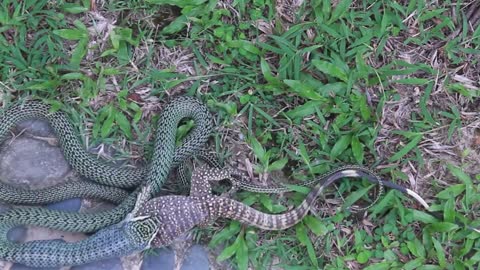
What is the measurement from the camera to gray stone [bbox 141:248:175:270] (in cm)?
689

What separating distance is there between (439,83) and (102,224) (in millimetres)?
3720

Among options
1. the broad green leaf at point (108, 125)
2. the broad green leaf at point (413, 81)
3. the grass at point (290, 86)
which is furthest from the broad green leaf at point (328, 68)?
A: the broad green leaf at point (108, 125)

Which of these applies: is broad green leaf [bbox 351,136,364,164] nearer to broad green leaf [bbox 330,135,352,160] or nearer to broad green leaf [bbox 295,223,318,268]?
broad green leaf [bbox 330,135,352,160]

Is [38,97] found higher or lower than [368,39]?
lower

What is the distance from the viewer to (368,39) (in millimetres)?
7273

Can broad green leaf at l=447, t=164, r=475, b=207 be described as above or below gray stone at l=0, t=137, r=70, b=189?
above

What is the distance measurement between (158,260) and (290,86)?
218 centimetres

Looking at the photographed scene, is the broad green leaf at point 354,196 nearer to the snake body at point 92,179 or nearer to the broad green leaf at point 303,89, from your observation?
the broad green leaf at point 303,89

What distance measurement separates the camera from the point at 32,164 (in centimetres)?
722

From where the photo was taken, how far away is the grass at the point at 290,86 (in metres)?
7.08

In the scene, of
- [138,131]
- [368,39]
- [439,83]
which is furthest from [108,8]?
[439,83]

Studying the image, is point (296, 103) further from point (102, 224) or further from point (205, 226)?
point (102, 224)

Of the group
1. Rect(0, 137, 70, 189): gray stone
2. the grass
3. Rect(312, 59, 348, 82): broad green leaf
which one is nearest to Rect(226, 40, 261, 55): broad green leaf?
the grass

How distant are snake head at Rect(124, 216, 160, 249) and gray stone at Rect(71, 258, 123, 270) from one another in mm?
383
